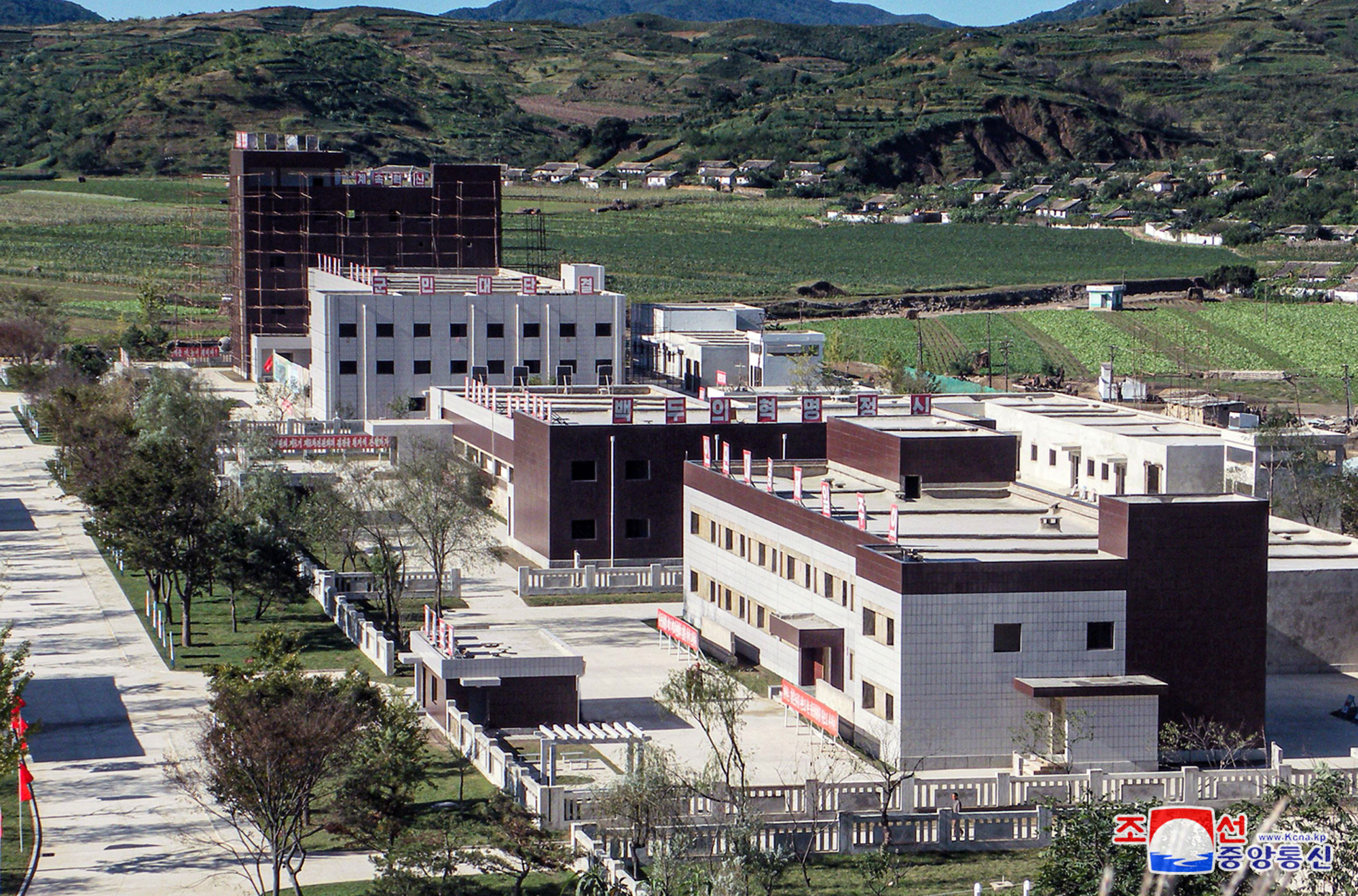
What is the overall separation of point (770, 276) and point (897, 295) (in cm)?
2718

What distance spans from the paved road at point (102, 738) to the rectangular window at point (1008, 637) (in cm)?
1499

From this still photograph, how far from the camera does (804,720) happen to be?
157 ft

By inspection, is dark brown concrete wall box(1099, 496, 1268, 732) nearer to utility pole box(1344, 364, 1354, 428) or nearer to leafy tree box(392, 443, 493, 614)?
leafy tree box(392, 443, 493, 614)

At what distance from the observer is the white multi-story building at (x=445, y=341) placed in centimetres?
9838

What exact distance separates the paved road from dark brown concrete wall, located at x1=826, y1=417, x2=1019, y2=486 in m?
20.1

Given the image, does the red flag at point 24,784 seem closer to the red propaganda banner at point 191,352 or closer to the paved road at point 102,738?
the paved road at point 102,738

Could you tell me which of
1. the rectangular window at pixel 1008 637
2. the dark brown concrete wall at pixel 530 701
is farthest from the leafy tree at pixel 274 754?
the rectangular window at pixel 1008 637

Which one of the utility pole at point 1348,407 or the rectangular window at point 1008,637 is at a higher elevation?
the rectangular window at point 1008,637

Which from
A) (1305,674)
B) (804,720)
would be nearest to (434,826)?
(804,720)

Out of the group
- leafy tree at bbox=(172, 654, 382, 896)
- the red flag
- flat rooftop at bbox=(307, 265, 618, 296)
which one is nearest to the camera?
leafy tree at bbox=(172, 654, 382, 896)

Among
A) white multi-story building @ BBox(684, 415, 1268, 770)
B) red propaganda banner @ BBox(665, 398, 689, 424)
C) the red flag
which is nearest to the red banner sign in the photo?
red propaganda banner @ BBox(665, 398, 689, 424)

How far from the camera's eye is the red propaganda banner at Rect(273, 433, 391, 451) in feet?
270

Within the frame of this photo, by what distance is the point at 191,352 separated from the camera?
449ft

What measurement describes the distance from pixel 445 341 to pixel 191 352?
144ft
